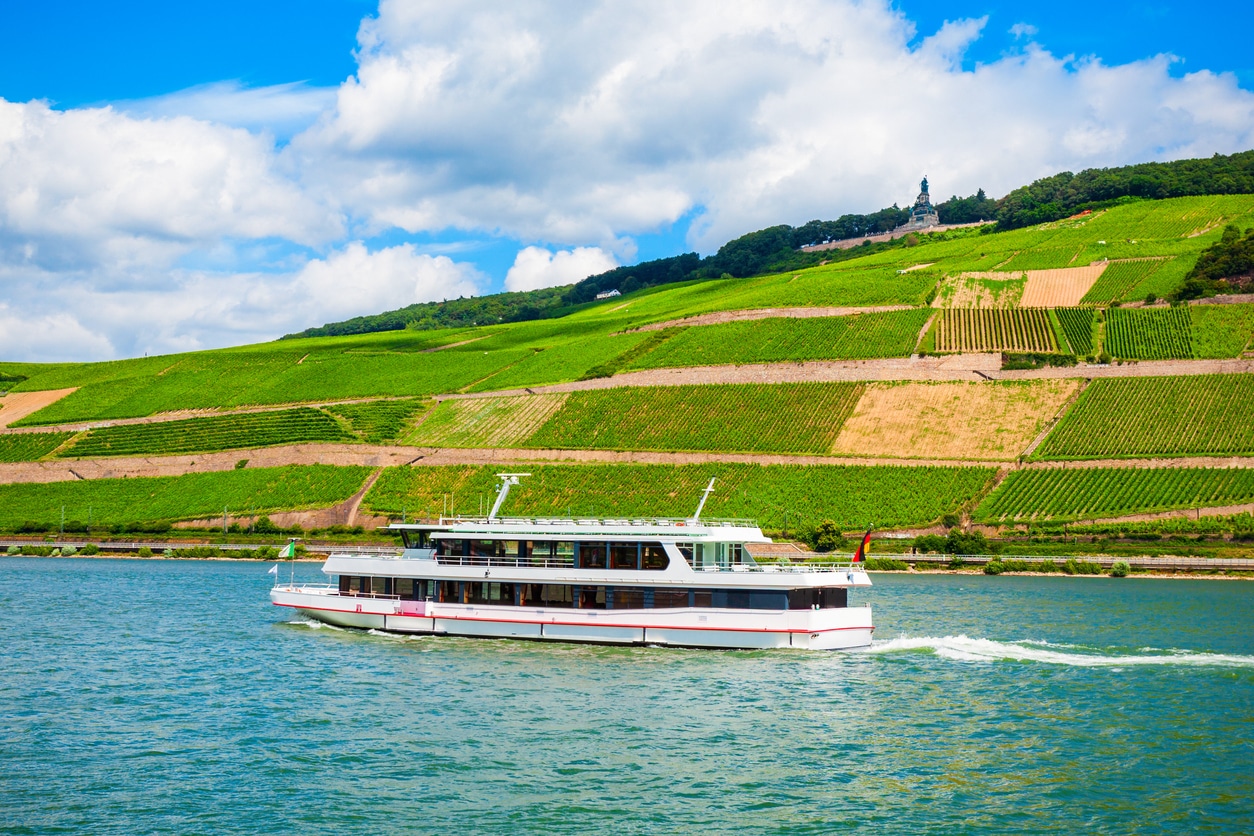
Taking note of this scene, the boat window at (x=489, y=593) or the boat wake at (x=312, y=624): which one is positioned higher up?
the boat window at (x=489, y=593)

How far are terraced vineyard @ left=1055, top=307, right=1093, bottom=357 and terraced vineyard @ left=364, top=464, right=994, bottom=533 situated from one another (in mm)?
27994

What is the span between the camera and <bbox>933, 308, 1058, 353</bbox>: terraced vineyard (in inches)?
→ 4609

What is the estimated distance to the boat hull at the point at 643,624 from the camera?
42.0 metres

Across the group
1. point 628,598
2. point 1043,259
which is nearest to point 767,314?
point 1043,259

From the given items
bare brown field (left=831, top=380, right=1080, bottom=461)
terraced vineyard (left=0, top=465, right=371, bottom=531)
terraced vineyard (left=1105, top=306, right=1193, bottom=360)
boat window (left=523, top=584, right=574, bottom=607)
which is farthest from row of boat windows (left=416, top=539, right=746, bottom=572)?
terraced vineyard (left=1105, top=306, right=1193, bottom=360)

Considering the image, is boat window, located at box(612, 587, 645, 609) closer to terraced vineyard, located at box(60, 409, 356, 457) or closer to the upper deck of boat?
the upper deck of boat

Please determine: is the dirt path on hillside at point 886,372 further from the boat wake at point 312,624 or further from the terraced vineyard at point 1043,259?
the boat wake at point 312,624

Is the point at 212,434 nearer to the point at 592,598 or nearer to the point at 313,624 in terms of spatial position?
the point at 313,624

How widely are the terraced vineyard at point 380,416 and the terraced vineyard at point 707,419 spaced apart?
57.3 ft

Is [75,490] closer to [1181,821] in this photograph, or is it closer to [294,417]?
[294,417]

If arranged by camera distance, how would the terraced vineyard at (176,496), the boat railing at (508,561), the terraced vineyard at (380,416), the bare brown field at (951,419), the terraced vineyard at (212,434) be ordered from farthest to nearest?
the terraced vineyard at (212,434) < the terraced vineyard at (380,416) < the terraced vineyard at (176,496) < the bare brown field at (951,419) < the boat railing at (508,561)

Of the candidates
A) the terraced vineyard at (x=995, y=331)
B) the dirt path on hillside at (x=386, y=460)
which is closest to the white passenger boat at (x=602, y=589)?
the dirt path on hillside at (x=386, y=460)

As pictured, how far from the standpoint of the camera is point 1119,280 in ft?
434

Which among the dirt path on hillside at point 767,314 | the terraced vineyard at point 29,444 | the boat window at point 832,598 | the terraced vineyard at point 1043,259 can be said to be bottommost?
the boat window at point 832,598
